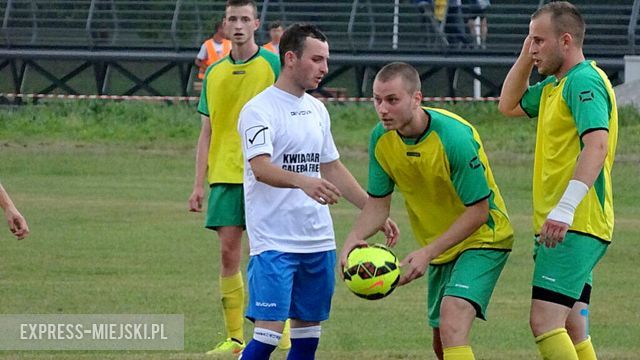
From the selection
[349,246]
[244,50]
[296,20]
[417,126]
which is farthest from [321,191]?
[296,20]

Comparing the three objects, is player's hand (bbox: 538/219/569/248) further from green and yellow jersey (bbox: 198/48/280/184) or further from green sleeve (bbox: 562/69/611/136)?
green and yellow jersey (bbox: 198/48/280/184)

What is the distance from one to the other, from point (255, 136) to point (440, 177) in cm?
109

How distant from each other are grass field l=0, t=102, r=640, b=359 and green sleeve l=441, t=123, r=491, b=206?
2272 mm

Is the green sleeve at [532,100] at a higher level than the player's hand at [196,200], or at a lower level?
higher

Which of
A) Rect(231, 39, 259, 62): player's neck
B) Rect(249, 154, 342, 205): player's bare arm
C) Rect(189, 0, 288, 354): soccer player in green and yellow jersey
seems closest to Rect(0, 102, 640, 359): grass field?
Rect(189, 0, 288, 354): soccer player in green and yellow jersey

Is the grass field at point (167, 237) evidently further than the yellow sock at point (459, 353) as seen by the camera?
Yes

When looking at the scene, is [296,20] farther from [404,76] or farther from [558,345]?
[558,345]

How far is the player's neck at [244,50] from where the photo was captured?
33.3ft

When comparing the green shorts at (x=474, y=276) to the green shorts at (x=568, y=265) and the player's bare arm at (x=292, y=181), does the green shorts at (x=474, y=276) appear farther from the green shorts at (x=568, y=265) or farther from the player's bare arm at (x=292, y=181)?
the player's bare arm at (x=292, y=181)

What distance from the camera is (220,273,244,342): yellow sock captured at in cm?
1012

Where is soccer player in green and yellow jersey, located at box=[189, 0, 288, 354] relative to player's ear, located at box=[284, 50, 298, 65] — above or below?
below

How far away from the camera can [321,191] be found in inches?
299

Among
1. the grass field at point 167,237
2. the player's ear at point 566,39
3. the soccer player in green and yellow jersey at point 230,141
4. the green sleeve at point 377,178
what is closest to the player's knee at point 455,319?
the green sleeve at point 377,178

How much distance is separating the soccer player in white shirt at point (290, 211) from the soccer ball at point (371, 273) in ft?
1.40
